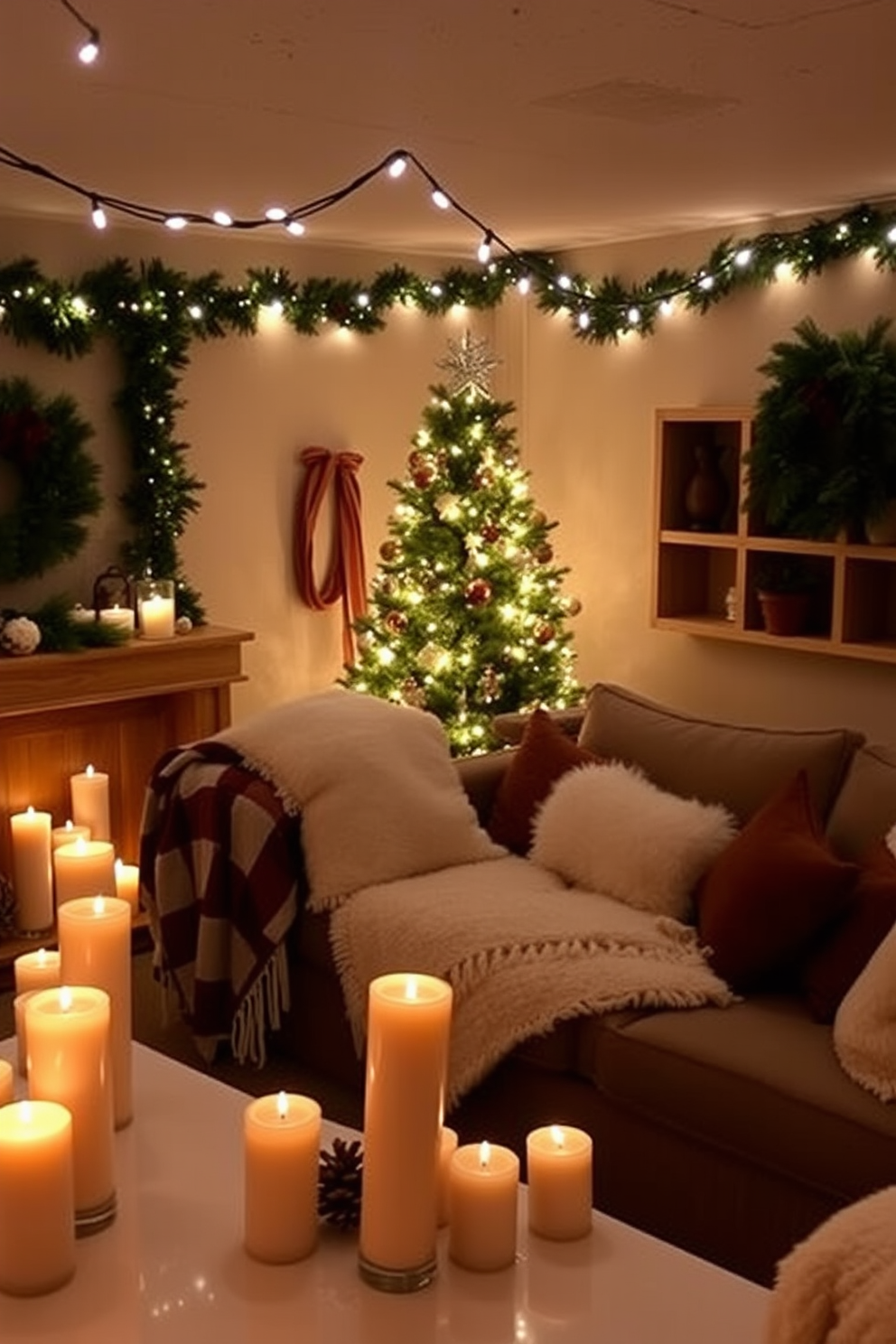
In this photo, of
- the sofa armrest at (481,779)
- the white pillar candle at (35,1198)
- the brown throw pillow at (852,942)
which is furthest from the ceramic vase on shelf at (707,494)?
the white pillar candle at (35,1198)

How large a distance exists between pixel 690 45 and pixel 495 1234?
7.23 feet

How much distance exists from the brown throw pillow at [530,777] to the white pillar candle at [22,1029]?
5.44 ft

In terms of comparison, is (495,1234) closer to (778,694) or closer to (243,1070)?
(243,1070)

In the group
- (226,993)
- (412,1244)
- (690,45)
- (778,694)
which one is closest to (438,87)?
(690,45)

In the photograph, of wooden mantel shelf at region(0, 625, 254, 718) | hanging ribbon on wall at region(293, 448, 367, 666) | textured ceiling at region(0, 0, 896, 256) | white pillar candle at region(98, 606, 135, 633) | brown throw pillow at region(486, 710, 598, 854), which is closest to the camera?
textured ceiling at region(0, 0, 896, 256)

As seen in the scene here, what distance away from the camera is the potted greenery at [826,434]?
4.45 m

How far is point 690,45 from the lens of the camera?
277 cm

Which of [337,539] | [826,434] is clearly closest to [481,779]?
[826,434]

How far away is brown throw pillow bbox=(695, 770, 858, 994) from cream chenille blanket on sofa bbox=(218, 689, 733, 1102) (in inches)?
2.8

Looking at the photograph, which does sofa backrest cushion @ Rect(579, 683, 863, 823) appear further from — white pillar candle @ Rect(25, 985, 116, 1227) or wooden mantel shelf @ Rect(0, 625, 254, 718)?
white pillar candle @ Rect(25, 985, 116, 1227)

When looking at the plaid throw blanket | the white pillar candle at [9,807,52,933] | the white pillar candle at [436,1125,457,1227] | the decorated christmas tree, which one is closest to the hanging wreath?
the white pillar candle at [9,807,52,933]

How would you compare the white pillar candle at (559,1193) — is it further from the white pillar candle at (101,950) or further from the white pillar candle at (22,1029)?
the white pillar candle at (22,1029)

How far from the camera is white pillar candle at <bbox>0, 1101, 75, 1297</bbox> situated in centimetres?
165

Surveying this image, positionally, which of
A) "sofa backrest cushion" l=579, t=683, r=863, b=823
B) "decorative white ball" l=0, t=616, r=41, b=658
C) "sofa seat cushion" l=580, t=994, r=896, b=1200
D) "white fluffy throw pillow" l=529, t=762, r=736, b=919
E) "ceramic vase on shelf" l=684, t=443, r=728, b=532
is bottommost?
"sofa seat cushion" l=580, t=994, r=896, b=1200
